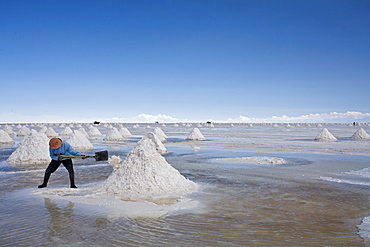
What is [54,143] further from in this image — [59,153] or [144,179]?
[144,179]

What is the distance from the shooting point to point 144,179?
743 cm

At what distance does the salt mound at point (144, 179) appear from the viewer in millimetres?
7215

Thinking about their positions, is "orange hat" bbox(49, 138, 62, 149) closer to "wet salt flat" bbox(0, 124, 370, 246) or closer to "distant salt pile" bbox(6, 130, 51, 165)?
"wet salt flat" bbox(0, 124, 370, 246)

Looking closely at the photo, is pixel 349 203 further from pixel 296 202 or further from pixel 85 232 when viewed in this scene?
pixel 85 232

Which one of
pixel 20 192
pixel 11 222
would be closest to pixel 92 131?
pixel 20 192

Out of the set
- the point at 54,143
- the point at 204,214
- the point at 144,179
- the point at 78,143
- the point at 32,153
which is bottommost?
the point at 204,214

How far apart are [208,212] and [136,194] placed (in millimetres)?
1977

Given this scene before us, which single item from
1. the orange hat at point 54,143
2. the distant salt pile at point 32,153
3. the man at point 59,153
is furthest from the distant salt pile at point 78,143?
the orange hat at point 54,143

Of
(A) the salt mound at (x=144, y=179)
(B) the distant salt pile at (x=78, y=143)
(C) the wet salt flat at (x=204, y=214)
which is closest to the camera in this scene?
(C) the wet salt flat at (x=204, y=214)

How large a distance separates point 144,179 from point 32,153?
26.3ft

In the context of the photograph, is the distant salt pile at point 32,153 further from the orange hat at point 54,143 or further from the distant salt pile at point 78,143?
the orange hat at point 54,143

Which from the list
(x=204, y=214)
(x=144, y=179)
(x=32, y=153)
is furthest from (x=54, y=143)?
(x=32, y=153)

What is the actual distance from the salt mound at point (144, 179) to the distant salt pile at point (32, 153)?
22.4ft

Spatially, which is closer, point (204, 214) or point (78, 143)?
point (204, 214)
